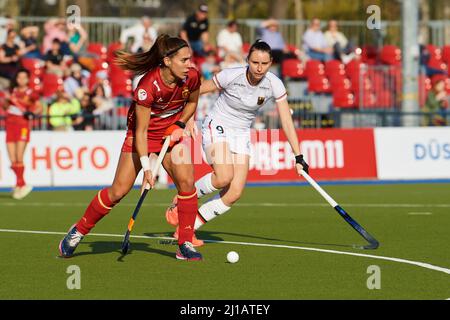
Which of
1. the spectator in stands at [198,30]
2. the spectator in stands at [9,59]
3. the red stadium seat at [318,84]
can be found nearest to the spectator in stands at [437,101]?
the red stadium seat at [318,84]

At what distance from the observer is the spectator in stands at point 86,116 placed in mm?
24047

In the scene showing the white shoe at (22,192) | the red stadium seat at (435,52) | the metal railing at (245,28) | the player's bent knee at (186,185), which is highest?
the metal railing at (245,28)

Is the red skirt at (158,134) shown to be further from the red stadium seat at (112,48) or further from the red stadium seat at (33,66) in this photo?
the red stadium seat at (112,48)

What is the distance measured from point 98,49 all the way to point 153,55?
17449 mm

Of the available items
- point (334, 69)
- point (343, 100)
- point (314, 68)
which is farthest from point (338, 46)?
point (343, 100)

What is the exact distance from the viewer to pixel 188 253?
1157cm

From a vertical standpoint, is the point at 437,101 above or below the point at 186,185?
above

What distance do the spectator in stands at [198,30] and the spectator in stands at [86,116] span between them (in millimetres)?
3070

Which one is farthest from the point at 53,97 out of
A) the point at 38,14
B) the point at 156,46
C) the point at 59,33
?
the point at 38,14

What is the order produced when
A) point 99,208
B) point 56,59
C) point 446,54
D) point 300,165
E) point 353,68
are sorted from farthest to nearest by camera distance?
1. point 446,54
2. point 353,68
3. point 56,59
4. point 300,165
5. point 99,208

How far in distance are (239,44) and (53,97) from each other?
195 inches

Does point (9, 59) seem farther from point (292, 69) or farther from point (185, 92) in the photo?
point (185, 92)

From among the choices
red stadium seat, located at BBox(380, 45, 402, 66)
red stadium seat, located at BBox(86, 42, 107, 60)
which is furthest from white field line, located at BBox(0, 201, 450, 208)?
red stadium seat, located at BBox(380, 45, 402, 66)

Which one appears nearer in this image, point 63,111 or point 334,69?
point 63,111
